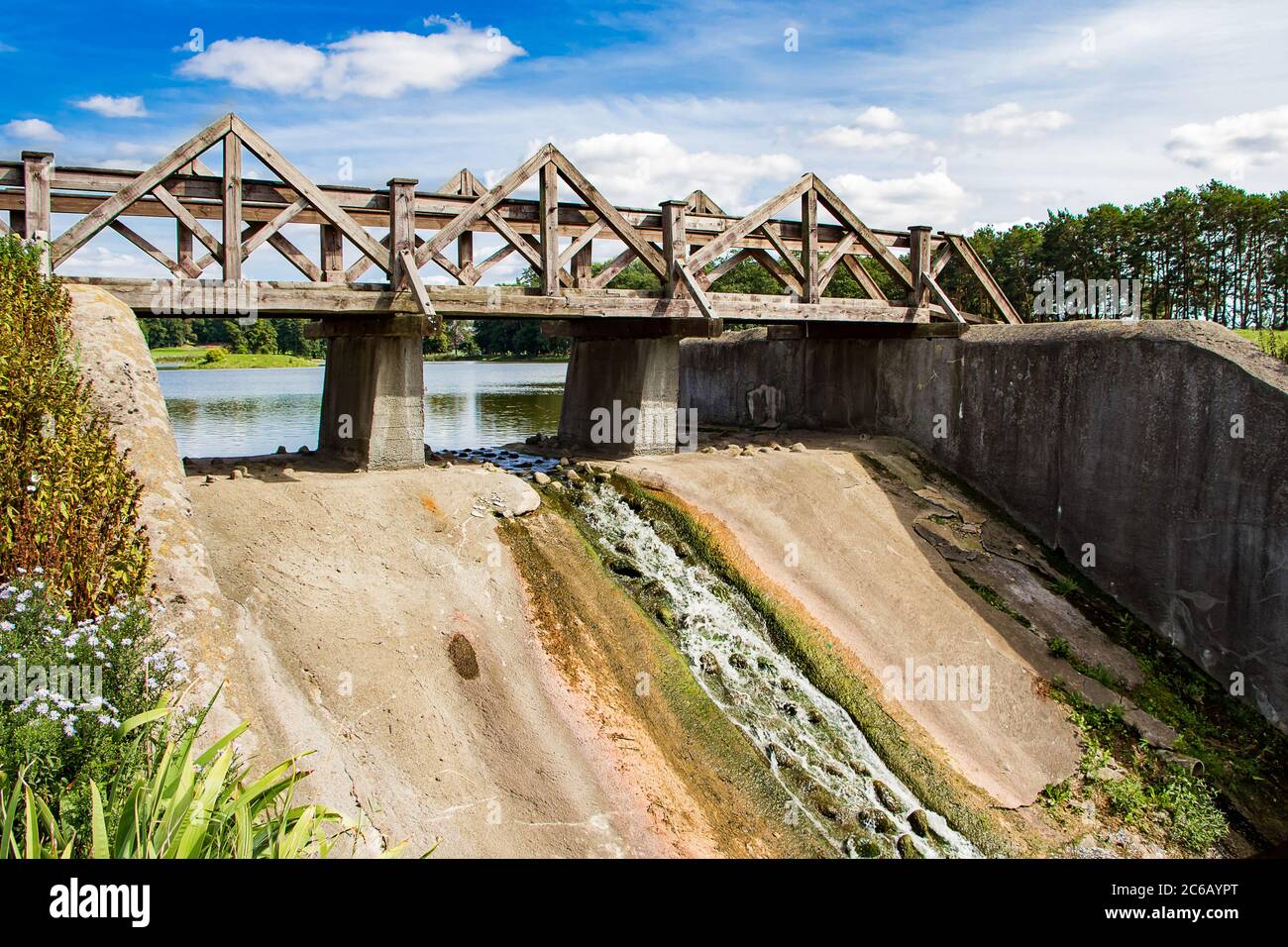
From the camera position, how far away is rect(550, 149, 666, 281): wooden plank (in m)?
14.2

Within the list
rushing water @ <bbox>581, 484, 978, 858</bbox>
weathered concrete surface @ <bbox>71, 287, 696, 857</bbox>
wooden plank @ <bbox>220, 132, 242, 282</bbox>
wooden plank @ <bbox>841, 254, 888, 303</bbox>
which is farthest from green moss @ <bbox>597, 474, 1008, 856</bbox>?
wooden plank @ <bbox>841, 254, 888, 303</bbox>

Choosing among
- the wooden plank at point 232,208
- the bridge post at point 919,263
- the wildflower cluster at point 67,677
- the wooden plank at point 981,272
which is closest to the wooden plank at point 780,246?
the bridge post at point 919,263

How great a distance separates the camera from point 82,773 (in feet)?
16.4

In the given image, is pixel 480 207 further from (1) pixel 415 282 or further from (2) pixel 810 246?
(2) pixel 810 246

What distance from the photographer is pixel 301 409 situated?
118 feet

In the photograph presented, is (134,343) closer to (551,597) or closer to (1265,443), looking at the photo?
(551,597)

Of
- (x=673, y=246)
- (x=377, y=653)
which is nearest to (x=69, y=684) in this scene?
(x=377, y=653)

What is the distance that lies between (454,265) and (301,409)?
24.3 m

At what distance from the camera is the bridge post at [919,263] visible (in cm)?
1831

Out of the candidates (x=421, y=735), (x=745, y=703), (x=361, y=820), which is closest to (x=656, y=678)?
(x=745, y=703)

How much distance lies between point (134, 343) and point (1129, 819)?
11.6 meters

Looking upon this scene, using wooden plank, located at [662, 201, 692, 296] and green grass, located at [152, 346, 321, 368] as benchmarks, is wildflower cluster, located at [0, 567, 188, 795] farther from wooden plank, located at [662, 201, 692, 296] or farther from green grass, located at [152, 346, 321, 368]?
green grass, located at [152, 346, 321, 368]

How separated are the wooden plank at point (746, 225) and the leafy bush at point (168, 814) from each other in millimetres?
A: 11384

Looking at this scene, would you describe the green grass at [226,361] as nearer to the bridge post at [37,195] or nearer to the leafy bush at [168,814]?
the bridge post at [37,195]
